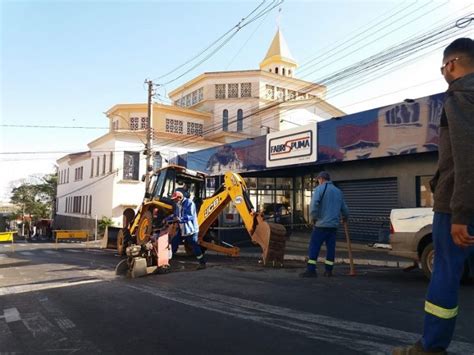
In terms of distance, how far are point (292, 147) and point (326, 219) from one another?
1071cm

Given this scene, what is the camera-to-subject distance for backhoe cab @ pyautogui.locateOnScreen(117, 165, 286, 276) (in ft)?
31.8

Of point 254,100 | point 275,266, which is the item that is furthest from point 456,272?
point 254,100

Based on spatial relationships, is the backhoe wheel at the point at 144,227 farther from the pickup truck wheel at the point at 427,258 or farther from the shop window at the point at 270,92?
the shop window at the point at 270,92

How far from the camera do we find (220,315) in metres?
5.27

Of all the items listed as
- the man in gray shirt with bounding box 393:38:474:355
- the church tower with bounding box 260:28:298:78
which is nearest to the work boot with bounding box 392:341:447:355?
the man in gray shirt with bounding box 393:38:474:355

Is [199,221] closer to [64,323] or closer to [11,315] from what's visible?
[11,315]

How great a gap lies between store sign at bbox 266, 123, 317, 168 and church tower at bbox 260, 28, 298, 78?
1566 inches

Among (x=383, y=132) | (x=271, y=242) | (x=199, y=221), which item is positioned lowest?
(x=271, y=242)

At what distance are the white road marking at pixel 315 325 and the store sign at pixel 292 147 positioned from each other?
1240cm

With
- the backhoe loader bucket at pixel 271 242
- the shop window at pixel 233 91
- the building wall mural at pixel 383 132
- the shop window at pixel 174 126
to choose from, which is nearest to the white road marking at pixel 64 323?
the backhoe loader bucket at pixel 271 242

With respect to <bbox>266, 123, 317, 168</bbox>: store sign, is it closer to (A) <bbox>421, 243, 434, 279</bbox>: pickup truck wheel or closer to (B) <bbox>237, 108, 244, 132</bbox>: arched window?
(A) <bbox>421, 243, 434, 279</bbox>: pickup truck wheel

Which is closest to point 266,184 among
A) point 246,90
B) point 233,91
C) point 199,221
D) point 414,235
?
point 199,221

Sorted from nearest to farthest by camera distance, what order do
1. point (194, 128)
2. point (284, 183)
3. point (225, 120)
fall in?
point (284, 183)
point (194, 128)
point (225, 120)

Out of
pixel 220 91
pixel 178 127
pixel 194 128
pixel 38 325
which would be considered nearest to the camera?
pixel 38 325
